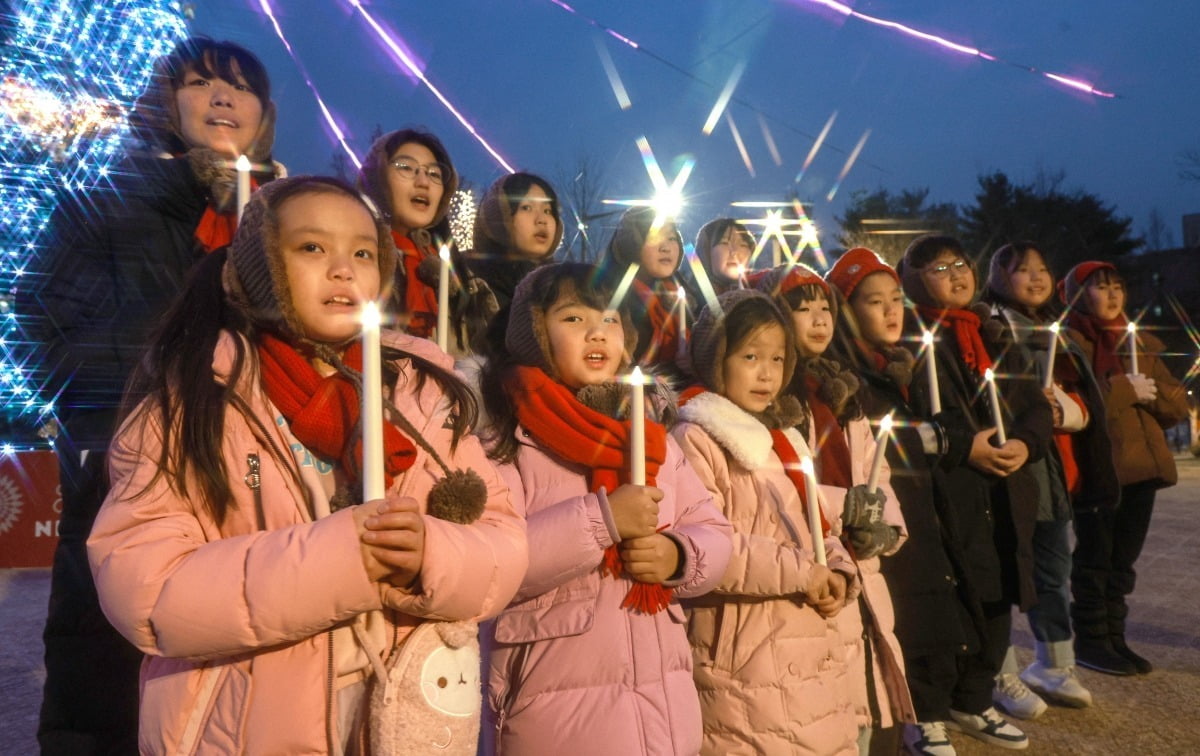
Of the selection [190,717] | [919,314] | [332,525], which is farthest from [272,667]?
[919,314]

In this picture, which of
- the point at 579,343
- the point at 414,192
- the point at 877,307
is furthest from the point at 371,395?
the point at 877,307

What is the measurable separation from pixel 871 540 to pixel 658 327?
4.61 ft

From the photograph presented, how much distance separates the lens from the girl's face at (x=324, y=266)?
69.3 inches

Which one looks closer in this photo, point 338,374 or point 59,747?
point 338,374

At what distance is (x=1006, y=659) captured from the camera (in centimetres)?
439

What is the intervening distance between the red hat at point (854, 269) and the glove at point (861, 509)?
3.67ft

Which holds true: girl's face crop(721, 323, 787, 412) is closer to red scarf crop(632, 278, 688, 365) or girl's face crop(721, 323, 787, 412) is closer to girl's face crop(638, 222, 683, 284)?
red scarf crop(632, 278, 688, 365)

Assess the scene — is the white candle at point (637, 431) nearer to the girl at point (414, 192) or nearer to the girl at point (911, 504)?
the girl at point (414, 192)

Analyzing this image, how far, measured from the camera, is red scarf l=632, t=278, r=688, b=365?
12.7 feet

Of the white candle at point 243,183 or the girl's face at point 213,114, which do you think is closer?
the white candle at point 243,183

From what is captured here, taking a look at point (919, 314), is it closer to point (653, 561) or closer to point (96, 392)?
point (653, 561)

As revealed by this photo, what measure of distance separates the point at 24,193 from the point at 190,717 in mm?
3115

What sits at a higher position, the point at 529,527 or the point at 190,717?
the point at 529,527

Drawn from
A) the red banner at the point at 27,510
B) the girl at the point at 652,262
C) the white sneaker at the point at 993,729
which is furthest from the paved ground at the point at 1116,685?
the girl at the point at 652,262
